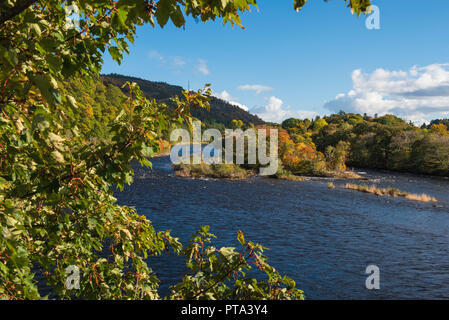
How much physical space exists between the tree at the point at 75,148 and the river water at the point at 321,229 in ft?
30.8

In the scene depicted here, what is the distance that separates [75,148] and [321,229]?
21437 millimetres

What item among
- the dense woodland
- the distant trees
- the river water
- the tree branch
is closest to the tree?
the tree branch

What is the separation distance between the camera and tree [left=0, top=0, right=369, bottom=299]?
7.15 ft

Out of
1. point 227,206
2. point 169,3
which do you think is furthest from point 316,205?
point 169,3

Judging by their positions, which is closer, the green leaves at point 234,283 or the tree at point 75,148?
the tree at point 75,148

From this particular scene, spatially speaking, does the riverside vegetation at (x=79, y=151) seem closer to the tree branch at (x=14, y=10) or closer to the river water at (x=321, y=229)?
the tree branch at (x=14, y=10)

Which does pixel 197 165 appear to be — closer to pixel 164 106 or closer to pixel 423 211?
pixel 423 211

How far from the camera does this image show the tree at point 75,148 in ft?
7.15

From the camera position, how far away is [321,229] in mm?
22766

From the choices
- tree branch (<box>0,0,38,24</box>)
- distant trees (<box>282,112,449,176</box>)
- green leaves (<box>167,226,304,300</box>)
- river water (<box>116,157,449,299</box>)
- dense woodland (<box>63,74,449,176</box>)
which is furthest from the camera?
distant trees (<box>282,112,449,176</box>)

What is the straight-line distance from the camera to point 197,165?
162 ft

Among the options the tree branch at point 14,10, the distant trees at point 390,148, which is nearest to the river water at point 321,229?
the tree branch at point 14,10

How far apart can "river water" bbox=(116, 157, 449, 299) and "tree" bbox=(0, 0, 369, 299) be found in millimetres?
9388

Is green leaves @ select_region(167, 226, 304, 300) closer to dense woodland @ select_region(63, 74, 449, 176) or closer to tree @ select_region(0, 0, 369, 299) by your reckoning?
tree @ select_region(0, 0, 369, 299)
